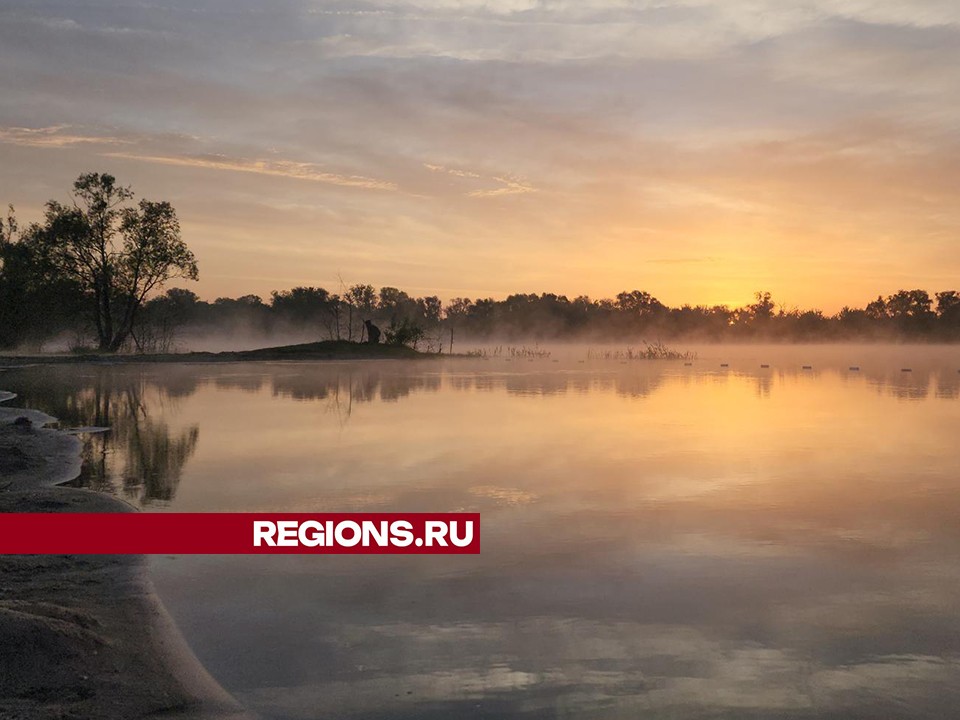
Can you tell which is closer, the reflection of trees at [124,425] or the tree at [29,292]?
the reflection of trees at [124,425]

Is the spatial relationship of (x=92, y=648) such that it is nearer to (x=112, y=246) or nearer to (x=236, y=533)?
(x=236, y=533)

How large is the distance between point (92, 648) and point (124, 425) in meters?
15.4

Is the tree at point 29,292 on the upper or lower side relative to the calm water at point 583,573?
upper

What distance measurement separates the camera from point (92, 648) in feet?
18.9

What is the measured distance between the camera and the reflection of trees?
1248 cm

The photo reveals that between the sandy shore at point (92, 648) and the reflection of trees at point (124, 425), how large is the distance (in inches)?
145

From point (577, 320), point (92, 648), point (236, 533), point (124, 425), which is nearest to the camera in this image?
point (92, 648)

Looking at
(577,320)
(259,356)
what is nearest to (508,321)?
(577,320)

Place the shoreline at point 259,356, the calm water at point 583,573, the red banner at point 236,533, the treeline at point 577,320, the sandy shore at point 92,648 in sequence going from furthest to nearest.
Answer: the treeline at point 577,320 → the shoreline at point 259,356 → the red banner at point 236,533 → the calm water at point 583,573 → the sandy shore at point 92,648

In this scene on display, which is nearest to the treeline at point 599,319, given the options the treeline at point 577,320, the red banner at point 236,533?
the treeline at point 577,320

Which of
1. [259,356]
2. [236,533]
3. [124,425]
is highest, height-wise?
[259,356]

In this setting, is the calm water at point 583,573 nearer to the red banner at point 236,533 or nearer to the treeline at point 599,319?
the red banner at point 236,533

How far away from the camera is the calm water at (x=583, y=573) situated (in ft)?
18.0

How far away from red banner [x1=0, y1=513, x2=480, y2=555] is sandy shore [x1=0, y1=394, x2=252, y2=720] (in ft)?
1.85
